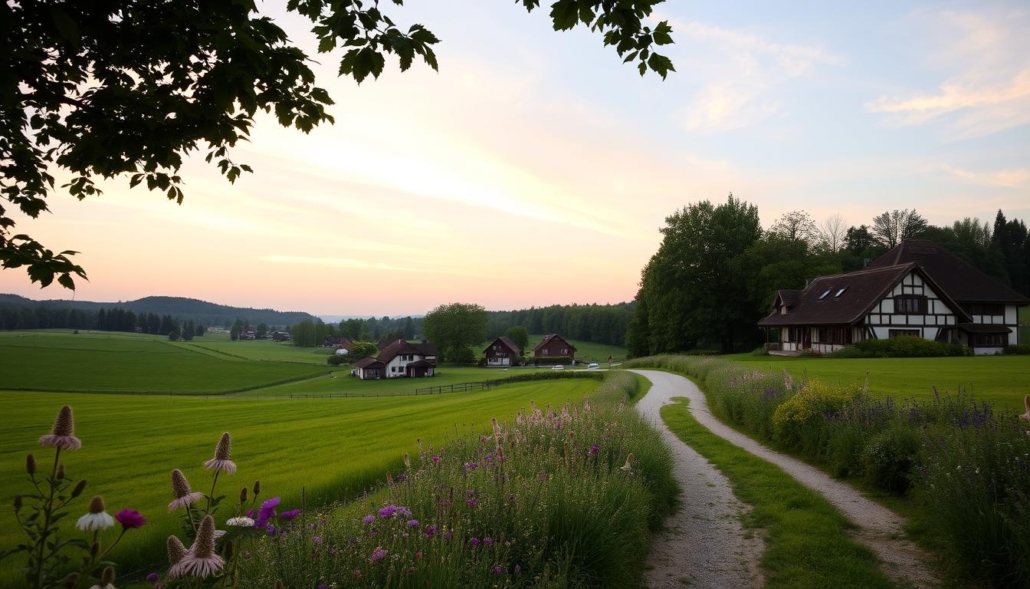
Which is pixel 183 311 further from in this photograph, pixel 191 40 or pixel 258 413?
pixel 191 40

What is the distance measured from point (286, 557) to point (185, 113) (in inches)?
161

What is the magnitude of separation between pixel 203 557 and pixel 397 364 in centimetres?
8244

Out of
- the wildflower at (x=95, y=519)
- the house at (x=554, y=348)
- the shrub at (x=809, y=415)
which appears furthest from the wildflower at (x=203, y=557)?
the house at (x=554, y=348)

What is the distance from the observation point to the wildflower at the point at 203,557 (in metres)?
2.42

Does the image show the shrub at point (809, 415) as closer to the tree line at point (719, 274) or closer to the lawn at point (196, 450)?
the lawn at point (196, 450)

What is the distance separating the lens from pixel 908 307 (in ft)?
138

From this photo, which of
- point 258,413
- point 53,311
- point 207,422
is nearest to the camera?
point 207,422

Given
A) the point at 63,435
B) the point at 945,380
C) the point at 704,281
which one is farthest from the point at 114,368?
the point at 945,380

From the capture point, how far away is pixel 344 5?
416 centimetres

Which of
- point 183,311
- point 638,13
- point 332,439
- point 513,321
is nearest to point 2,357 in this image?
point 332,439

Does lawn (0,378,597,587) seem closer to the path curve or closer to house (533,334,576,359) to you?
the path curve

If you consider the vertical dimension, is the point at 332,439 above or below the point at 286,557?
below

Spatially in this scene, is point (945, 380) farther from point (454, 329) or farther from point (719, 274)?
point (454, 329)

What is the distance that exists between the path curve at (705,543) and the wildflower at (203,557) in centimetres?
525
